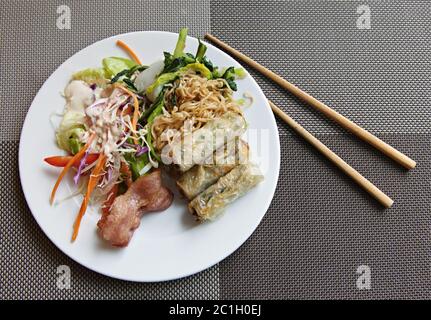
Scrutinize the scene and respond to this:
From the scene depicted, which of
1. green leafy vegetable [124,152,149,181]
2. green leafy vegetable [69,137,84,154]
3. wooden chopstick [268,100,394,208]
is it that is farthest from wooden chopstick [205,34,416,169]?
green leafy vegetable [69,137,84,154]

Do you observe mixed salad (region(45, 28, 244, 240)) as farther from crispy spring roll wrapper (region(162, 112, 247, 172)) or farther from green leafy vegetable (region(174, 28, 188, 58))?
crispy spring roll wrapper (region(162, 112, 247, 172))

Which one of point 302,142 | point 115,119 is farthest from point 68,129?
point 302,142

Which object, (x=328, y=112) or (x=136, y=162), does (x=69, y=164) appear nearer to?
(x=136, y=162)

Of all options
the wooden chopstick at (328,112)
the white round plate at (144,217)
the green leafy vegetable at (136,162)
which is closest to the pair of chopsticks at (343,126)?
the wooden chopstick at (328,112)

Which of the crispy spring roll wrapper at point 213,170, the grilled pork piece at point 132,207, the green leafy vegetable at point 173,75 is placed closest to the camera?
the grilled pork piece at point 132,207

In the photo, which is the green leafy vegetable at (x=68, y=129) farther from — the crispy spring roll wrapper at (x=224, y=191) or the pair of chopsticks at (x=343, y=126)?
the pair of chopsticks at (x=343, y=126)

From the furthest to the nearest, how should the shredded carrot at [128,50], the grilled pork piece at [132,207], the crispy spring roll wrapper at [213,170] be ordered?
the shredded carrot at [128,50]
the crispy spring roll wrapper at [213,170]
the grilled pork piece at [132,207]

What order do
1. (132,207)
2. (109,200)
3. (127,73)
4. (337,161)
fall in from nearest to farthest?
1. (132,207)
2. (109,200)
3. (127,73)
4. (337,161)
